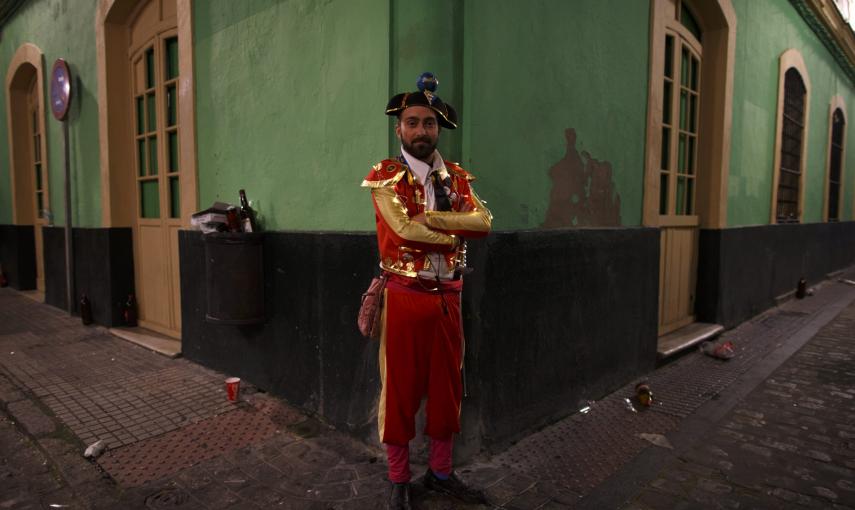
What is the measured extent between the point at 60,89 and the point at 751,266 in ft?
31.8

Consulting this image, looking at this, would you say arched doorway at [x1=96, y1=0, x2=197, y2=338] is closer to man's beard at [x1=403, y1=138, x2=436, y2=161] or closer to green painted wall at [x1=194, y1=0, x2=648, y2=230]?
green painted wall at [x1=194, y1=0, x2=648, y2=230]

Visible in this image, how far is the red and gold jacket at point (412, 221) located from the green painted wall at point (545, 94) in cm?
60

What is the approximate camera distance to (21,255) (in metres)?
9.37

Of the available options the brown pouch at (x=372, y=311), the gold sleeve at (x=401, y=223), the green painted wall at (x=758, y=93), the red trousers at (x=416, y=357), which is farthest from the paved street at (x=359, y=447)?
the green painted wall at (x=758, y=93)

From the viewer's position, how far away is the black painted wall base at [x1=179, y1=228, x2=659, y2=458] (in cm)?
328

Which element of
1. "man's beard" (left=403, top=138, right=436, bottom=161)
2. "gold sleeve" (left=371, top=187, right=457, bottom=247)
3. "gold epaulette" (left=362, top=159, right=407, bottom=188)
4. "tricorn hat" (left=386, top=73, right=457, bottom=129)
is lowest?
"gold sleeve" (left=371, top=187, right=457, bottom=247)

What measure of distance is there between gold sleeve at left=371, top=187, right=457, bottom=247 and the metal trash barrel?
1989mm

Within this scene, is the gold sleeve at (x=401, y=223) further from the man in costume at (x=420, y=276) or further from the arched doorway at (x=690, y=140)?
the arched doorway at (x=690, y=140)

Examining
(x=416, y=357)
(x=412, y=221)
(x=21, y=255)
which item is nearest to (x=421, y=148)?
(x=412, y=221)

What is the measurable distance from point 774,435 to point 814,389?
1.36 meters

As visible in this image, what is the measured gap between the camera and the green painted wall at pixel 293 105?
11.1 ft

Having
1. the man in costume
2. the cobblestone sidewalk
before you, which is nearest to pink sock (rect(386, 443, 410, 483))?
the man in costume

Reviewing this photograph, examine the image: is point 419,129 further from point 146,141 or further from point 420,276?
point 146,141

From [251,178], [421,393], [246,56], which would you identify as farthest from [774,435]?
[246,56]
